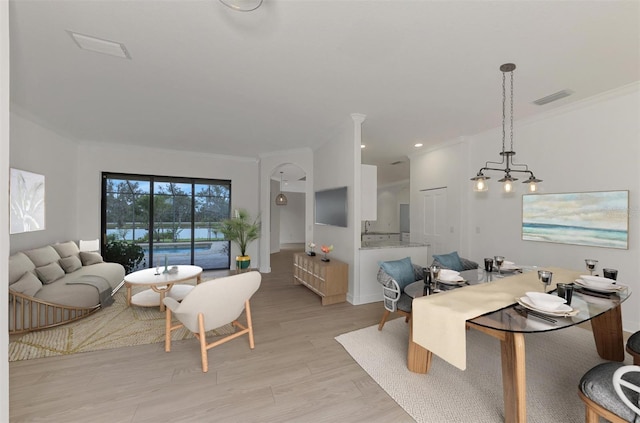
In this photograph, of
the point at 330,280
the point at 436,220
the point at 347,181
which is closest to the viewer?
the point at 330,280

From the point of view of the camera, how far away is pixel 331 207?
466 cm

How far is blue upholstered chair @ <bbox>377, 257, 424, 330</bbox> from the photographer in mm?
2588

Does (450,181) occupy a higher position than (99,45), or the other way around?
(99,45)

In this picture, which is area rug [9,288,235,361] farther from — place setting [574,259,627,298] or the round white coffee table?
place setting [574,259,627,298]


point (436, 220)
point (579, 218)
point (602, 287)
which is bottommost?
point (602, 287)

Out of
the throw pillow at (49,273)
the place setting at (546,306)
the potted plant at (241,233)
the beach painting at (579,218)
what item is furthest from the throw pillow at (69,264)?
the beach painting at (579,218)

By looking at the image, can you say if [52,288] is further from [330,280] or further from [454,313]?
[454,313]

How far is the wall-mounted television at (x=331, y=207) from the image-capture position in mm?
4250

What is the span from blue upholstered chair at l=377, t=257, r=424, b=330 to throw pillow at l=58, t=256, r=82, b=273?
4.70 metres

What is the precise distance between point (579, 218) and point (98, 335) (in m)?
6.08

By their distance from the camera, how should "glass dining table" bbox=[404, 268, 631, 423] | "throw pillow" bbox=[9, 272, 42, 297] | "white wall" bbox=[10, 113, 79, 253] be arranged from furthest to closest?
"white wall" bbox=[10, 113, 79, 253]
"throw pillow" bbox=[9, 272, 42, 297]
"glass dining table" bbox=[404, 268, 631, 423]

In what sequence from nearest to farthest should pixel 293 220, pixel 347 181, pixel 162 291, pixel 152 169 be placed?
pixel 162 291
pixel 347 181
pixel 152 169
pixel 293 220

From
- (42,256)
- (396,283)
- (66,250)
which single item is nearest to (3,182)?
(396,283)

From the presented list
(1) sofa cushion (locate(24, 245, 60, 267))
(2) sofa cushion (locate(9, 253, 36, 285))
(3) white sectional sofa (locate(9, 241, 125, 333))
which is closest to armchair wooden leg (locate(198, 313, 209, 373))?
(3) white sectional sofa (locate(9, 241, 125, 333))
